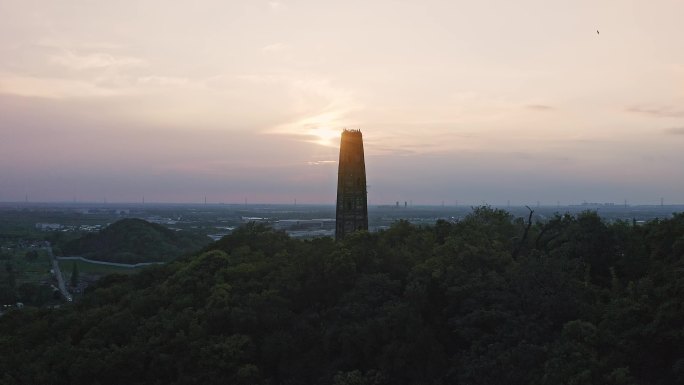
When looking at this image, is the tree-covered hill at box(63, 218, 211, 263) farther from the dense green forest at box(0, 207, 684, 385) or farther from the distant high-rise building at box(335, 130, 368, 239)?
the dense green forest at box(0, 207, 684, 385)

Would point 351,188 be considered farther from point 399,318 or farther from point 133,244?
point 133,244

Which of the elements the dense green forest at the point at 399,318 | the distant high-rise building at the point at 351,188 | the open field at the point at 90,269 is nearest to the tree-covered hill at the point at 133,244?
the open field at the point at 90,269

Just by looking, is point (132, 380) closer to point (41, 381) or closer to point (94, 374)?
point (94, 374)

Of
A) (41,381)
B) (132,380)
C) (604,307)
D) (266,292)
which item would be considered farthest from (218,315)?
(604,307)

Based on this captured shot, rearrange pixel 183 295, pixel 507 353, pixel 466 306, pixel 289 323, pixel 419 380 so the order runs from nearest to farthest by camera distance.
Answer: pixel 507 353 → pixel 419 380 → pixel 466 306 → pixel 289 323 → pixel 183 295

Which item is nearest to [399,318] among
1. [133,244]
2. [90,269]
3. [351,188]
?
[351,188]

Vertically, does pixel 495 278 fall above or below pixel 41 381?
above
